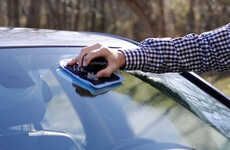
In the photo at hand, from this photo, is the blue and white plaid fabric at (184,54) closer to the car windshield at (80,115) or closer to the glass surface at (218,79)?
the car windshield at (80,115)

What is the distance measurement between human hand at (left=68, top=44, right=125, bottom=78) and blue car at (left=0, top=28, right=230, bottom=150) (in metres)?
0.19

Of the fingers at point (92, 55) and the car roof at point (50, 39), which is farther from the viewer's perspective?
the car roof at point (50, 39)

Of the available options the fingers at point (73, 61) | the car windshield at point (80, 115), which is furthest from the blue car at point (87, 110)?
the fingers at point (73, 61)

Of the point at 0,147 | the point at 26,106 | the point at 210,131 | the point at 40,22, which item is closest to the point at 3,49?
the point at 26,106

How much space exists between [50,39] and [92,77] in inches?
23.9

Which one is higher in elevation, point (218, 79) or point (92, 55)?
point (92, 55)

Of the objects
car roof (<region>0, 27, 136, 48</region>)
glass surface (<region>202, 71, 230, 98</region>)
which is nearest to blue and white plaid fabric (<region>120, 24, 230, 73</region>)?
car roof (<region>0, 27, 136, 48</region>)

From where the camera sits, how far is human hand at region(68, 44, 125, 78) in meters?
2.74

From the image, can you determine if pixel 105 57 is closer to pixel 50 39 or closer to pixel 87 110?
pixel 87 110

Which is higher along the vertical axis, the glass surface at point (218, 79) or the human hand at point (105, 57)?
the human hand at point (105, 57)

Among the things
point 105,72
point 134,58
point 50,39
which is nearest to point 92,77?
point 105,72

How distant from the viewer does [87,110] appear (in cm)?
291

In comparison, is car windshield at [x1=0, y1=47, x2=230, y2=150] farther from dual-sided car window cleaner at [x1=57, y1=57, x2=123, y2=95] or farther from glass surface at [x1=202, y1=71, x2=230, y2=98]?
glass surface at [x1=202, y1=71, x2=230, y2=98]

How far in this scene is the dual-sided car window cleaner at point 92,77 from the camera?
277 centimetres
